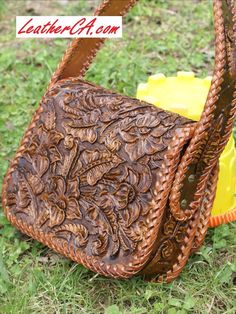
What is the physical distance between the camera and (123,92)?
8.60 feet

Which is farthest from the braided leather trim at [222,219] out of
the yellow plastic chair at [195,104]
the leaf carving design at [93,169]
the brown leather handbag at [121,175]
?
the leaf carving design at [93,169]

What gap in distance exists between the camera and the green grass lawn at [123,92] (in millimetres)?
1713

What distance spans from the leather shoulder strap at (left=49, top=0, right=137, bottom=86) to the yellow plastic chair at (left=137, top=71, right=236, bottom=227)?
0.20 metres

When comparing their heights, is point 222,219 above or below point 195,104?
below

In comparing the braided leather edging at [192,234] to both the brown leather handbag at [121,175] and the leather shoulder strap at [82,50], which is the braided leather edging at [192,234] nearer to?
the brown leather handbag at [121,175]

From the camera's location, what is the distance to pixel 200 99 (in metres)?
1.87

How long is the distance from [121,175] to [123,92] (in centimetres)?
99

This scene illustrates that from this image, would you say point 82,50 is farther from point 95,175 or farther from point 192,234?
point 192,234

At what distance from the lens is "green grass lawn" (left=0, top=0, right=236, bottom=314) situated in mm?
1713

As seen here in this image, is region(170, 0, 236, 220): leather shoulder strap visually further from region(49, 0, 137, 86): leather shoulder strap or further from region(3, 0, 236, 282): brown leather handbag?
region(49, 0, 137, 86): leather shoulder strap

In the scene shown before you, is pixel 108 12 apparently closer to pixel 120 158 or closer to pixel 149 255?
pixel 120 158

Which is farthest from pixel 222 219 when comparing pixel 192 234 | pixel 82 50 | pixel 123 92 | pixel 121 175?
pixel 123 92

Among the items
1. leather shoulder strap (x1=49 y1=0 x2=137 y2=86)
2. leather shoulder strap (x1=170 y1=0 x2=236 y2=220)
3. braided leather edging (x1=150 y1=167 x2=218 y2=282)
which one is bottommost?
braided leather edging (x1=150 y1=167 x2=218 y2=282)

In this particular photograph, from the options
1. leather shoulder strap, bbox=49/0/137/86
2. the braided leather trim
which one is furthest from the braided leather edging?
leather shoulder strap, bbox=49/0/137/86
